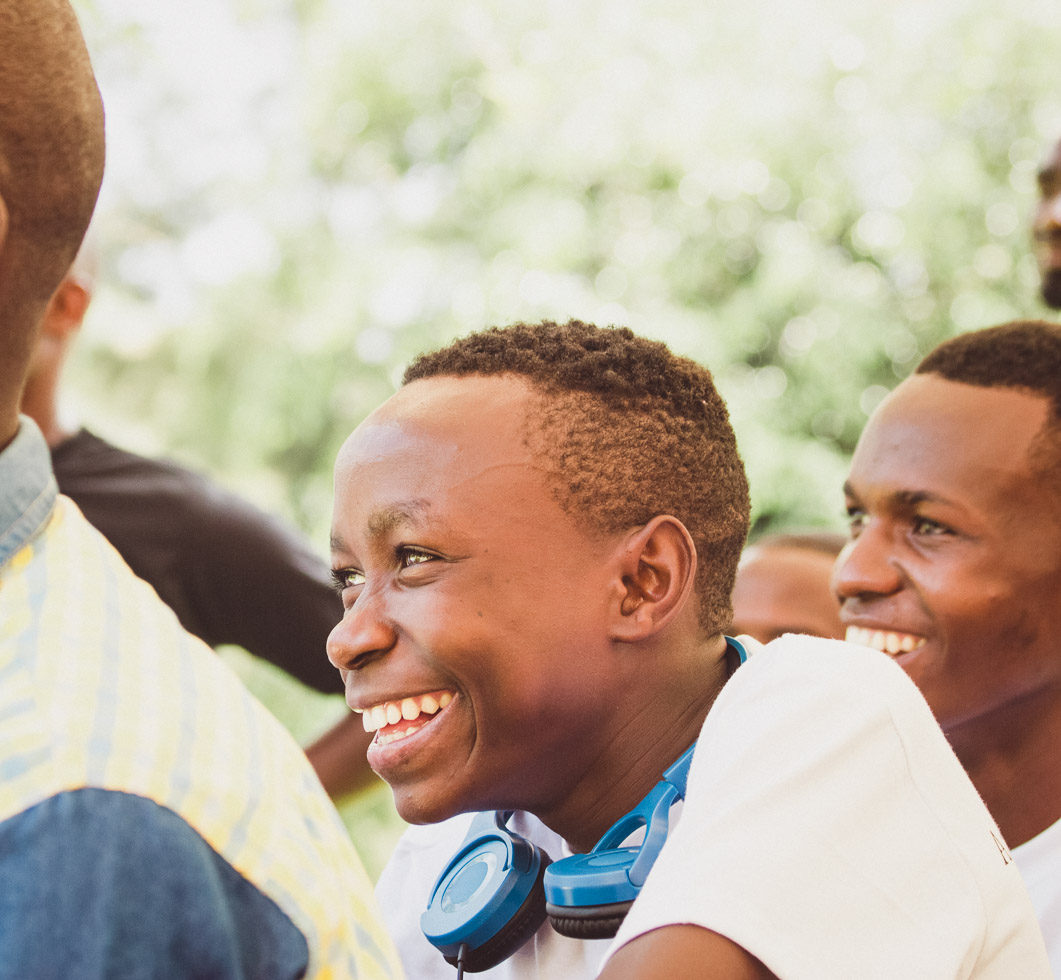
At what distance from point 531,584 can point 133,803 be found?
0.73 m

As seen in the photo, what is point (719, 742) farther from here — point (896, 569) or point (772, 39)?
point (772, 39)

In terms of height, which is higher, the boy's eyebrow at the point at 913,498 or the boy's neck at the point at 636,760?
the boy's eyebrow at the point at 913,498

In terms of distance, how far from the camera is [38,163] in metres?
1.13

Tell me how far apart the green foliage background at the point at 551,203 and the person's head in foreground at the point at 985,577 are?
4.27 metres

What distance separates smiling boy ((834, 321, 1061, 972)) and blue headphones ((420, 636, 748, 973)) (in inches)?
23.4

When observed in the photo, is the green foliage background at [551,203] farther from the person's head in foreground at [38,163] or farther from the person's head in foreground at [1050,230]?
the person's head in foreground at [38,163]

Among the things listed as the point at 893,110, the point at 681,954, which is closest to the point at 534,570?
the point at 681,954

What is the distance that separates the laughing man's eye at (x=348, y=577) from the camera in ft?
5.56

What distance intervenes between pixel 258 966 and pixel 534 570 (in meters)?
0.70

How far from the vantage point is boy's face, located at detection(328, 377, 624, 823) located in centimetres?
153

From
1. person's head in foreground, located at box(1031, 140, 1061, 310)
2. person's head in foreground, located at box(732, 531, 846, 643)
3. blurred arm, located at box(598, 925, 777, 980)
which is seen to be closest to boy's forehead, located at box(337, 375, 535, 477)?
blurred arm, located at box(598, 925, 777, 980)

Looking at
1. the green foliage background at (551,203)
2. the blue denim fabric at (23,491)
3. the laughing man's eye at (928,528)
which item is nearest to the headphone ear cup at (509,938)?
the blue denim fabric at (23,491)

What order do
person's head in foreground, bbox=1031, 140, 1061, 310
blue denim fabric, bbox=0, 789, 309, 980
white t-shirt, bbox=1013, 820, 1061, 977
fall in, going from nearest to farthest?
1. blue denim fabric, bbox=0, 789, 309, 980
2. white t-shirt, bbox=1013, 820, 1061, 977
3. person's head in foreground, bbox=1031, 140, 1061, 310

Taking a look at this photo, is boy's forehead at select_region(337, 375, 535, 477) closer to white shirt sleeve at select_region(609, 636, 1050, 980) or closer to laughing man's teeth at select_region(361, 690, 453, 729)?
laughing man's teeth at select_region(361, 690, 453, 729)
